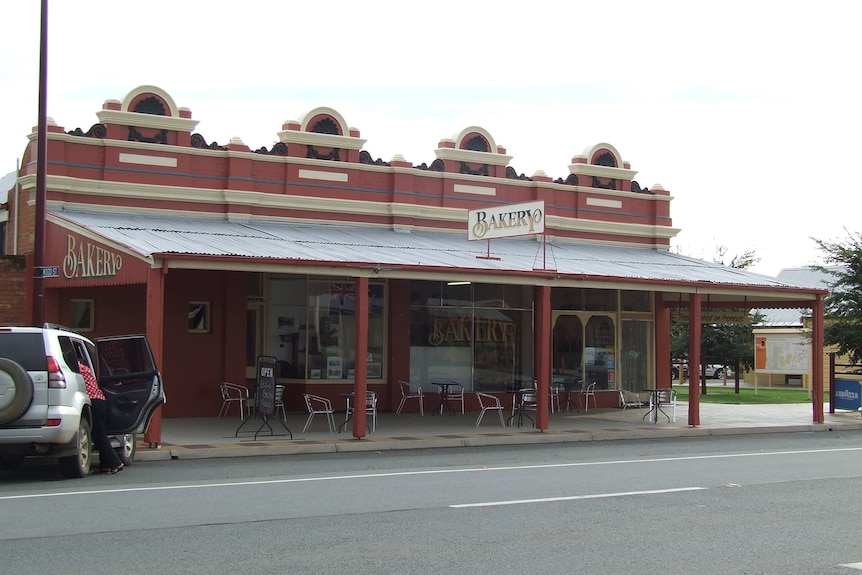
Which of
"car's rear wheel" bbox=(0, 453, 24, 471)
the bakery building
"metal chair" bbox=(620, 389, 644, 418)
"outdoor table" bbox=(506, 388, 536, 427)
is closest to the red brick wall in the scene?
the bakery building

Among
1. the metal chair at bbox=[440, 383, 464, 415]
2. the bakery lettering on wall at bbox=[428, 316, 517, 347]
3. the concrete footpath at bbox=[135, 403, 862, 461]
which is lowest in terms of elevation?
the concrete footpath at bbox=[135, 403, 862, 461]

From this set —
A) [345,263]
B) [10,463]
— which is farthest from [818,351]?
[10,463]

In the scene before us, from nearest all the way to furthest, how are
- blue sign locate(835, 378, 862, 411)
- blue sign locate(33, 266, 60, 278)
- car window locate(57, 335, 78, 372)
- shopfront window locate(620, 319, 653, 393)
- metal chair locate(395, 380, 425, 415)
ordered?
car window locate(57, 335, 78, 372), blue sign locate(33, 266, 60, 278), metal chair locate(395, 380, 425, 415), blue sign locate(835, 378, 862, 411), shopfront window locate(620, 319, 653, 393)

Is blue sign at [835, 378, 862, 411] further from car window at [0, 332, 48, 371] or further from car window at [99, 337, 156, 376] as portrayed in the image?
car window at [0, 332, 48, 371]

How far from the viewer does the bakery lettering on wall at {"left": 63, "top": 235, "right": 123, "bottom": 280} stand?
1622 centimetres

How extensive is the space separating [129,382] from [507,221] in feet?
27.9

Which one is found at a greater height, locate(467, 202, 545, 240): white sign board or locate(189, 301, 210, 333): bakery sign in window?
locate(467, 202, 545, 240): white sign board

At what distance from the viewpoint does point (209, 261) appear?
15.6 m

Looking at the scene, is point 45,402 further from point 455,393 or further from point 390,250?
point 455,393

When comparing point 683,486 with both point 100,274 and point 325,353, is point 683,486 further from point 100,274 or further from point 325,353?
point 325,353

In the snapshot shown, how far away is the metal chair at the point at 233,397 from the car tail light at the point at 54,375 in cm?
809

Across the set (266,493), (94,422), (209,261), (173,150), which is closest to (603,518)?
(266,493)

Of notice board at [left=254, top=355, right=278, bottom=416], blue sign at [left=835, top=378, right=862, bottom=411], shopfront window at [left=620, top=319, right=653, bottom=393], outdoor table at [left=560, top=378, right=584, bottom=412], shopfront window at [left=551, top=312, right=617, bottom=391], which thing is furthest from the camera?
shopfront window at [left=620, top=319, right=653, bottom=393]

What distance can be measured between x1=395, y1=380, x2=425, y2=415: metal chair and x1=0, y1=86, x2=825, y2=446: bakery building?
8.8 inches
